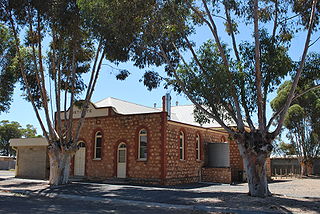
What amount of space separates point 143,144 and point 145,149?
37cm

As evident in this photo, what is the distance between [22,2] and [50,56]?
3939 millimetres

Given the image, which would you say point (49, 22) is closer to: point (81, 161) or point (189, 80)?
point (189, 80)

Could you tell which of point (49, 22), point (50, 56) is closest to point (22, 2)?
point (49, 22)

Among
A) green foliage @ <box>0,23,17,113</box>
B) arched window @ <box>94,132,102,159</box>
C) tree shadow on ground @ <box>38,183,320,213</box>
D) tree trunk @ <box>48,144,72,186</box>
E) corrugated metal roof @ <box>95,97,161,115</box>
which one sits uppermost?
green foliage @ <box>0,23,17,113</box>

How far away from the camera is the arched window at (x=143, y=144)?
2019 cm

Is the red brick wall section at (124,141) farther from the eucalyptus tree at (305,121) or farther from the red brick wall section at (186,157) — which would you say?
the eucalyptus tree at (305,121)

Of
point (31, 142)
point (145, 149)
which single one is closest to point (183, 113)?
point (145, 149)

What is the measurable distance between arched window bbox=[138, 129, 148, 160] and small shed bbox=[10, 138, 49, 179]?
8.39 metres

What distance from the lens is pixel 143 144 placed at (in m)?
20.4

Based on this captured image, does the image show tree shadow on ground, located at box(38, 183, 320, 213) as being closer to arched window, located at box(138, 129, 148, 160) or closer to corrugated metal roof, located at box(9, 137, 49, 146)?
arched window, located at box(138, 129, 148, 160)

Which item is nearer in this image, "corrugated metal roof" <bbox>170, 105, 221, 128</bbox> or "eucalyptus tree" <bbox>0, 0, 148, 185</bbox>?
"eucalyptus tree" <bbox>0, 0, 148, 185</bbox>

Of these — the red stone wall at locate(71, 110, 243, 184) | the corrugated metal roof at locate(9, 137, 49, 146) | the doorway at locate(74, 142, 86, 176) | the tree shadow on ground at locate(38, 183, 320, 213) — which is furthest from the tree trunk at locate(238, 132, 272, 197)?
the corrugated metal roof at locate(9, 137, 49, 146)

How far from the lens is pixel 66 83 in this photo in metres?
18.1

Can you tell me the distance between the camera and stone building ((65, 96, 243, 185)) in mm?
19531
